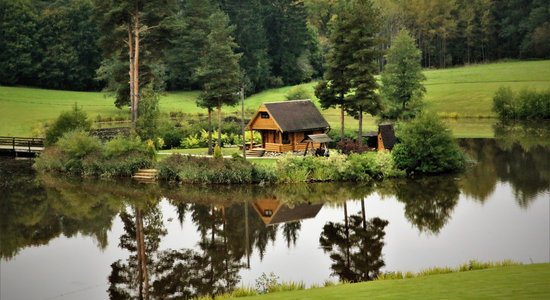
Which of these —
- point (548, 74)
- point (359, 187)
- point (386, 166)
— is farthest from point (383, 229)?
point (548, 74)

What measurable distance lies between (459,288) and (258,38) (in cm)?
9107

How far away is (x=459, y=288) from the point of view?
17.6m

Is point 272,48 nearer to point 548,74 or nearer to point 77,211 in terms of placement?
point 548,74

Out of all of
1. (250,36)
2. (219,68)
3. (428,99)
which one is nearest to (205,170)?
(219,68)

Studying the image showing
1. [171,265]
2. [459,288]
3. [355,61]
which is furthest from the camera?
[355,61]

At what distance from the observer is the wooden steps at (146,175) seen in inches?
1862

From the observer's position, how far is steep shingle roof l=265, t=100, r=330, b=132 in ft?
177

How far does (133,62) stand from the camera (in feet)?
177

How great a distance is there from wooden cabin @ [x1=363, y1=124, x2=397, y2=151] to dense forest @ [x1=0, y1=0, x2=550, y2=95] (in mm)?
31541

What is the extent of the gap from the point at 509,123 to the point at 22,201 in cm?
5361

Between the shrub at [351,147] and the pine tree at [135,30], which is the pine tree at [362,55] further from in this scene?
the pine tree at [135,30]

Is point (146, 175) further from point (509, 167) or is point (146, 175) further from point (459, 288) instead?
point (459, 288)

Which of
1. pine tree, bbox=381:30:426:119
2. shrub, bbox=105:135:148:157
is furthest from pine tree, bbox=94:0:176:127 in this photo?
pine tree, bbox=381:30:426:119

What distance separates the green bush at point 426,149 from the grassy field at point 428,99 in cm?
2463
